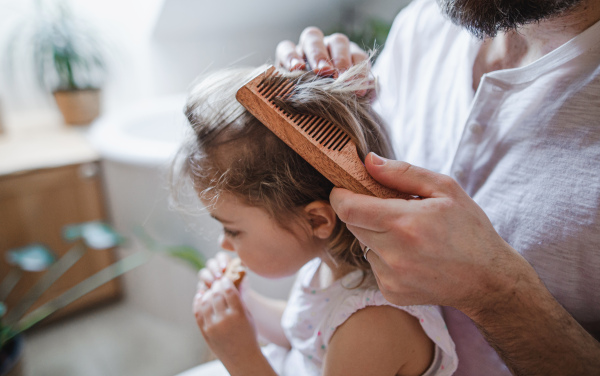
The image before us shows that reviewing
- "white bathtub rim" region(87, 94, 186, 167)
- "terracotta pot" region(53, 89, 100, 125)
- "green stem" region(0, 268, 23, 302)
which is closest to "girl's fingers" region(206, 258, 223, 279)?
"white bathtub rim" region(87, 94, 186, 167)

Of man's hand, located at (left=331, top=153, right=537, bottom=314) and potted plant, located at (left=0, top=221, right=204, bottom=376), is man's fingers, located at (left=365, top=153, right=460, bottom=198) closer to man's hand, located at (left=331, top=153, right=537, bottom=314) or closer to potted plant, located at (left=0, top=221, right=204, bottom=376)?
man's hand, located at (left=331, top=153, right=537, bottom=314)

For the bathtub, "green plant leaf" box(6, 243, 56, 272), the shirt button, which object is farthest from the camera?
the bathtub

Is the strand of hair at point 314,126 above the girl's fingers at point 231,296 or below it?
above

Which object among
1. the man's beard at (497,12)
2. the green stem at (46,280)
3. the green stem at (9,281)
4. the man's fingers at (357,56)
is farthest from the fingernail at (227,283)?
the green stem at (9,281)

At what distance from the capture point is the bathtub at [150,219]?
1.29m

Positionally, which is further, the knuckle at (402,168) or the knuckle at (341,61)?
the knuckle at (341,61)

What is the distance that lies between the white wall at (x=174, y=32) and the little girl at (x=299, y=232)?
1.60 m

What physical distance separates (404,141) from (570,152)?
0.30 metres

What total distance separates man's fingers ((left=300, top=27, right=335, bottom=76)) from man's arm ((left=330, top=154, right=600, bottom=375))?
20cm

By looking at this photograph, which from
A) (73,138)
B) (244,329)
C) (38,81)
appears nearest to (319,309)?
(244,329)

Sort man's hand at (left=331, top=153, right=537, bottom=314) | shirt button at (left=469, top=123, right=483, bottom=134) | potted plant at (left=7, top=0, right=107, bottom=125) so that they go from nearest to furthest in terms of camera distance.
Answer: man's hand at (left=331, top=153, right=537, bottom=314), shirt button at (left=469, top=123, right=483, bottom=134), potted plant at (left=7, top=0, right=107, bottom=125)

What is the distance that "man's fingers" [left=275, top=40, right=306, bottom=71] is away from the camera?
62 cm

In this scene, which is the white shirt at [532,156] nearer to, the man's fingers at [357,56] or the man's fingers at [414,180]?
the man's fingers at [357,56]

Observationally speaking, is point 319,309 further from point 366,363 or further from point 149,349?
point 149,349
